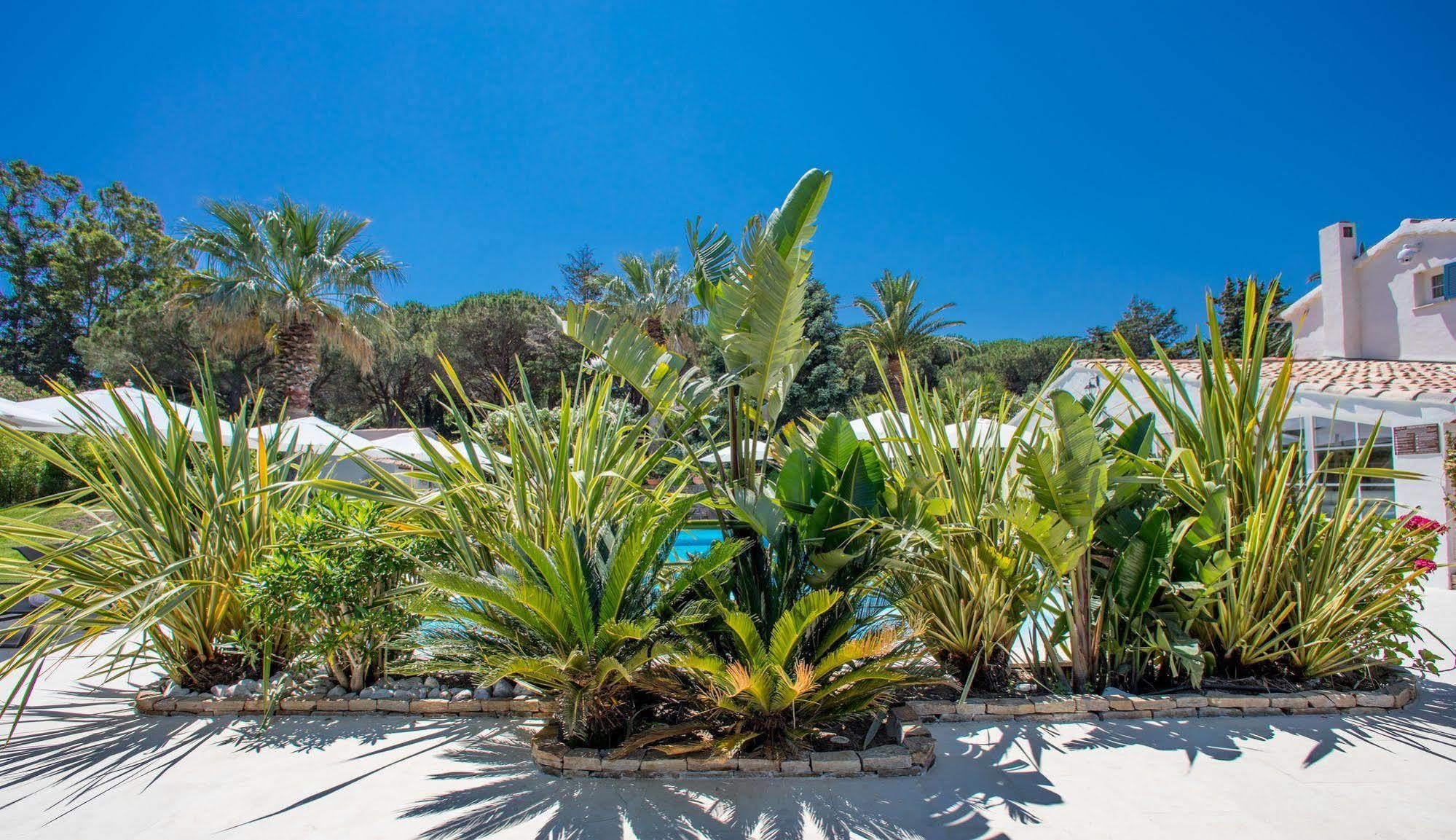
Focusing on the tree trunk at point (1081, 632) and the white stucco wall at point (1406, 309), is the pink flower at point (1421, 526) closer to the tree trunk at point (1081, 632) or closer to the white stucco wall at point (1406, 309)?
the tree trunk at point (1081, 632)

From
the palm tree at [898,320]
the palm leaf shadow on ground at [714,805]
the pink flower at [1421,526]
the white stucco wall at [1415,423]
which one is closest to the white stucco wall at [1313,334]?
the white stucco wall at [1415,423]

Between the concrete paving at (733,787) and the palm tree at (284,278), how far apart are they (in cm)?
1421

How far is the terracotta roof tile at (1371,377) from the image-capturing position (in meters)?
8.44

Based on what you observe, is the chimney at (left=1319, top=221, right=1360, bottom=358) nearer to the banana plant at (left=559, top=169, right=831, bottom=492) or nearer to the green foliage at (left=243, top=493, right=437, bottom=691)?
the banana plant at (left=559, top=169, right=831, bottom=492)

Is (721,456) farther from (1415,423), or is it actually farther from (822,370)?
(822,370)

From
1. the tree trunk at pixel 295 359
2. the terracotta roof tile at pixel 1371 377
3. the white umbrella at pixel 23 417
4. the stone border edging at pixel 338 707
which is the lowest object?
the stone border edging at pixel 338 707

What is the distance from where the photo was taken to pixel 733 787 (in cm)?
303

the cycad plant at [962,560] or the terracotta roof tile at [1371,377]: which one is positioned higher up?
the terracotta roof tile at [1371,377]

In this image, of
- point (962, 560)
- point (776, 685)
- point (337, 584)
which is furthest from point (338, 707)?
point (962, 560)

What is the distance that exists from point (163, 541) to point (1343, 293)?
20.4 metres

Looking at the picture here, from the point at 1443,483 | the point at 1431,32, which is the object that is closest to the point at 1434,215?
the point at 1431,32

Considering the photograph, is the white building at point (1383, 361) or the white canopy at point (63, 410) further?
the white building at point (1383, 361)

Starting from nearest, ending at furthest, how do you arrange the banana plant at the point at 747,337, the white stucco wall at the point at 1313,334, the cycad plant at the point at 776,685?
the cycad plant at the point at 776,685 < the banana plant at the point at 747,337 < the white stucco wall at the point at 1313,334

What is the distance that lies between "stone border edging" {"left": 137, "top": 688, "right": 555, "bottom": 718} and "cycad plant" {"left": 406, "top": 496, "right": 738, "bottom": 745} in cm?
66
